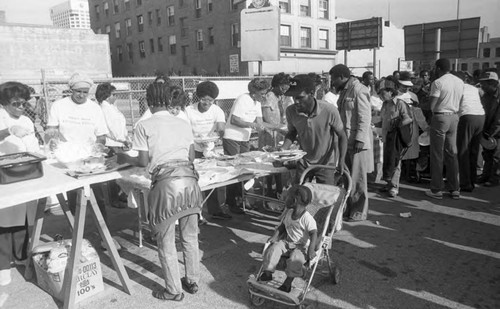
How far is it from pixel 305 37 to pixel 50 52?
25.9 meters

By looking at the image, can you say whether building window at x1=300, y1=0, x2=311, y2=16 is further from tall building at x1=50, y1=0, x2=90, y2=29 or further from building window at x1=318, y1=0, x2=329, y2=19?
tall building at x1=50, y1=0, x2=90, y2=29

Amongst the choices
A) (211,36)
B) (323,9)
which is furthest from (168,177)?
(323,9)

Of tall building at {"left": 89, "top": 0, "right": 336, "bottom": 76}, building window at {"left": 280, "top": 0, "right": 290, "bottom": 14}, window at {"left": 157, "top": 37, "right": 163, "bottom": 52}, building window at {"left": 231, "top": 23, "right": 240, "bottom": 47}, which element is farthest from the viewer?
window at {"left": 157, "top": 37, "right": 163, "bottom": 52}

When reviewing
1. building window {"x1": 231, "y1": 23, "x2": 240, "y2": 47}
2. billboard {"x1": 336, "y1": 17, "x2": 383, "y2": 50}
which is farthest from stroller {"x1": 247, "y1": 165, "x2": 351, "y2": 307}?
building window {"x1": 231, "y1": 23, "x2": 240, "y2": 47}

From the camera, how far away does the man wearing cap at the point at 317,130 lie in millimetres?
4492

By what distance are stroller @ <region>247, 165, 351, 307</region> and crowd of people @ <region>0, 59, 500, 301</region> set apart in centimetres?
11

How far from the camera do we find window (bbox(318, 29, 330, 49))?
36250 mm

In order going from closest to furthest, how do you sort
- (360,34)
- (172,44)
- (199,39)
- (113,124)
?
(113,124), (360,34), (199,39), (172,44)

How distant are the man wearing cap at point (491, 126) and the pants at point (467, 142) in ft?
1.70

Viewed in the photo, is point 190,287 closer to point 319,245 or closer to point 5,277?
point 319,245

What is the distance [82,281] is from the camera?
373cm

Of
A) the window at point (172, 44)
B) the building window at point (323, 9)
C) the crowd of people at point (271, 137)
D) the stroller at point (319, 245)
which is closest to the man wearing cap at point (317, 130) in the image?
the crowd of people at point (271, 137)

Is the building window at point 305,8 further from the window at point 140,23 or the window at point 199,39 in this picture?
the window at point 140,23

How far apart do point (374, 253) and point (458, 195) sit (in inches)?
110
